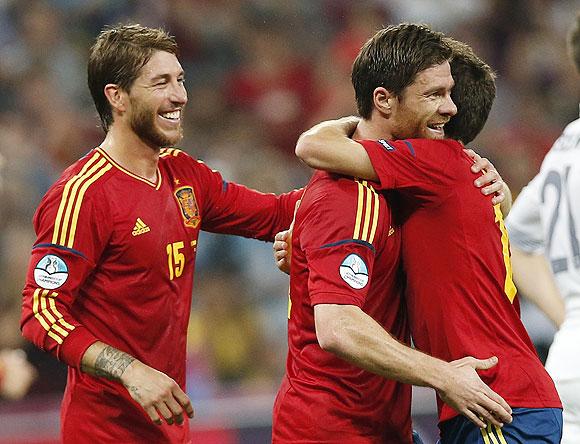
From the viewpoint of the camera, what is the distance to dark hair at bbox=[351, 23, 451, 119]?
3295 millimetres

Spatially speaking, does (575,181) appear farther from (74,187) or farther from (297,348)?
(74,187)

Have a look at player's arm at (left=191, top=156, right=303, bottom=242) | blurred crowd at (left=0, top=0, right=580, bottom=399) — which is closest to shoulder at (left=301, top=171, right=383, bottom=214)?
player's arm at (left=191, top=156, right=303, bottom=242)

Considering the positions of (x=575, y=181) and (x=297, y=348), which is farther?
(x=575, y=181)

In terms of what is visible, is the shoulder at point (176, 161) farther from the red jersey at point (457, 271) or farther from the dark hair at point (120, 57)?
the red jersey at point (457, 271)

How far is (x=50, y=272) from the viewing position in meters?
3.68

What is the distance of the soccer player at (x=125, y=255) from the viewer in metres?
3.64

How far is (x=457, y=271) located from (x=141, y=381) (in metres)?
1.09

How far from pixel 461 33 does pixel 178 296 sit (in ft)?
19.1

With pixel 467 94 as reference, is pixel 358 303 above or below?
below

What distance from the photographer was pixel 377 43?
132 inches

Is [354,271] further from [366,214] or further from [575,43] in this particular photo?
[575,43]

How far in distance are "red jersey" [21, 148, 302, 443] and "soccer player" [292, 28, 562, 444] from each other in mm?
839

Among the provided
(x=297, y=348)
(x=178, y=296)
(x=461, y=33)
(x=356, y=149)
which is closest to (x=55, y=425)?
(x=178, y=296)

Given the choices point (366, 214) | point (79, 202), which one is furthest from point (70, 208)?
point (366, 214)
